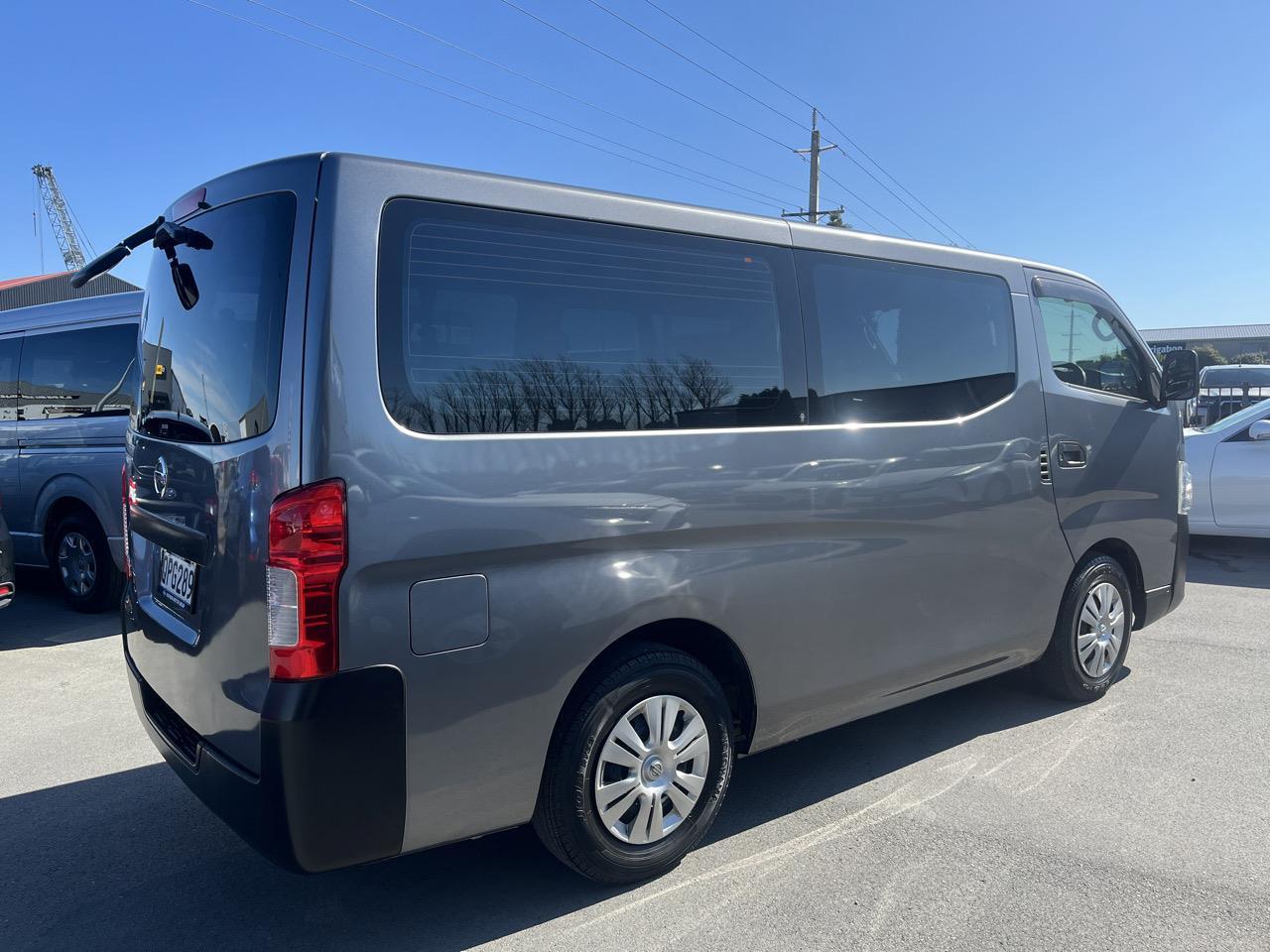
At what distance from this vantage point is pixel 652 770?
9.55 ft

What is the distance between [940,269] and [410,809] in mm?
3037

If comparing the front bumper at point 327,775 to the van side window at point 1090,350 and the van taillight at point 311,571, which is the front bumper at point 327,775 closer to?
the van taillight at point 311,571

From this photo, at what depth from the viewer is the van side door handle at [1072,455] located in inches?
168

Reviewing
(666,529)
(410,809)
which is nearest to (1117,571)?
(666,529)

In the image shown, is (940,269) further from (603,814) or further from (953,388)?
(603,814)

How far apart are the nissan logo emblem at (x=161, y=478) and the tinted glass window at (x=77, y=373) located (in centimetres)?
398

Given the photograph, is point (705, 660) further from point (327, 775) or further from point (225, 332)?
point (225, 332)

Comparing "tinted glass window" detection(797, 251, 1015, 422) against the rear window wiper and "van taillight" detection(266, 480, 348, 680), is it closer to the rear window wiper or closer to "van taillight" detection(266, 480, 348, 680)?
"van taillight" detection(266, 480, 348, 680)

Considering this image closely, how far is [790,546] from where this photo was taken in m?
3.22

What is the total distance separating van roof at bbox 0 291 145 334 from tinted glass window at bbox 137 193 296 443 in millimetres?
3854

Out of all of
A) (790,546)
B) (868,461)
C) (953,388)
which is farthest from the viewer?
(953,388)

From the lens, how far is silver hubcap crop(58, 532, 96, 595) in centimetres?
674

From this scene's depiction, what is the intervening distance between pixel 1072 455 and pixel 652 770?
2.65m

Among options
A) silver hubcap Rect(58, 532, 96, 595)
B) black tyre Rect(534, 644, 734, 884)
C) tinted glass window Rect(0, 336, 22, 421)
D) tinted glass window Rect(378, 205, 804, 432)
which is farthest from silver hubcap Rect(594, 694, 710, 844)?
tinted glass window Rect(0, 336, 22, 421)
